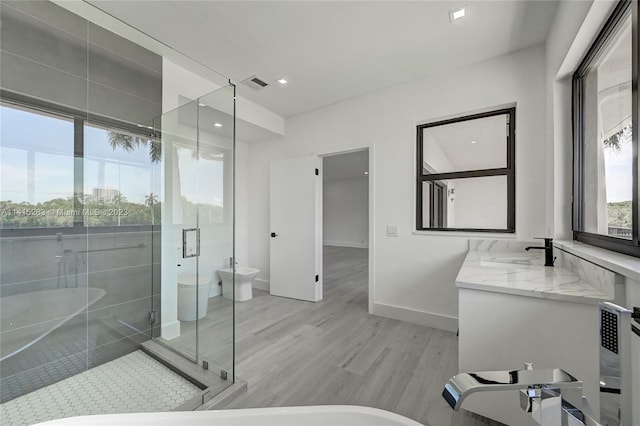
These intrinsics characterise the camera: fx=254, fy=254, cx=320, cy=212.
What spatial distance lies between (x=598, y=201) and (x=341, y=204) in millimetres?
8001

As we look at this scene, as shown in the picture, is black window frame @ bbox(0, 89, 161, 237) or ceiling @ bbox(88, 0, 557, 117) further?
ceiling @ bbox(88, 0, 557, 117)

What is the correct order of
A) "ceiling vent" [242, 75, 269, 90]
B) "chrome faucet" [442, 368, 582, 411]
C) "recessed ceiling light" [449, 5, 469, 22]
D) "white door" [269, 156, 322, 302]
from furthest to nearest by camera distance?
"white door" [269, 156, 322, 302] < "ceiling vent" [242, 75, 269, 90] < "recessed ceiling light" [449, 5, 469, 22] < "chrome faucet" [442, 368, 582, 411]

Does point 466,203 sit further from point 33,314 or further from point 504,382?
point 33,314

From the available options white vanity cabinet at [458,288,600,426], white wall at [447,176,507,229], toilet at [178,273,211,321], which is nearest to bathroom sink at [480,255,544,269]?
white wall at [447,176,507,229]

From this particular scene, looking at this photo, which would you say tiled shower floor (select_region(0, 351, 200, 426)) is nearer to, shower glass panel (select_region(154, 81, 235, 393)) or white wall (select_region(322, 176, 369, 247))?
shower glass panel (select_region(154, 81, 235, 393))

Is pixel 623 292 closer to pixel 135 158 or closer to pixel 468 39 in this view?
pixel 468 39

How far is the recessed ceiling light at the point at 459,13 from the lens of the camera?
1.87m

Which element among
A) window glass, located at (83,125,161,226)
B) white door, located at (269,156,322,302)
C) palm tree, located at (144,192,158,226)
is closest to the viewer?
window glass, located at (83,125,161,226)

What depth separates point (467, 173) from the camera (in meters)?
2.70

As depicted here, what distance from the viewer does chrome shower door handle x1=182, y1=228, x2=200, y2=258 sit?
2293 millimetres

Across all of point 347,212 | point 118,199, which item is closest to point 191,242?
point 118,199

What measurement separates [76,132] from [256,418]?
93.6 inches

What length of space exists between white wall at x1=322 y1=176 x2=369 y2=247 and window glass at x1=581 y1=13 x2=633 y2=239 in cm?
714

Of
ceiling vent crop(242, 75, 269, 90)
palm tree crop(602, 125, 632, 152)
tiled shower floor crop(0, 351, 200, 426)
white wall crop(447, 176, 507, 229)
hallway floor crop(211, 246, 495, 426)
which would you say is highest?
ceiling vent crop(242, 75, 269, 90)
